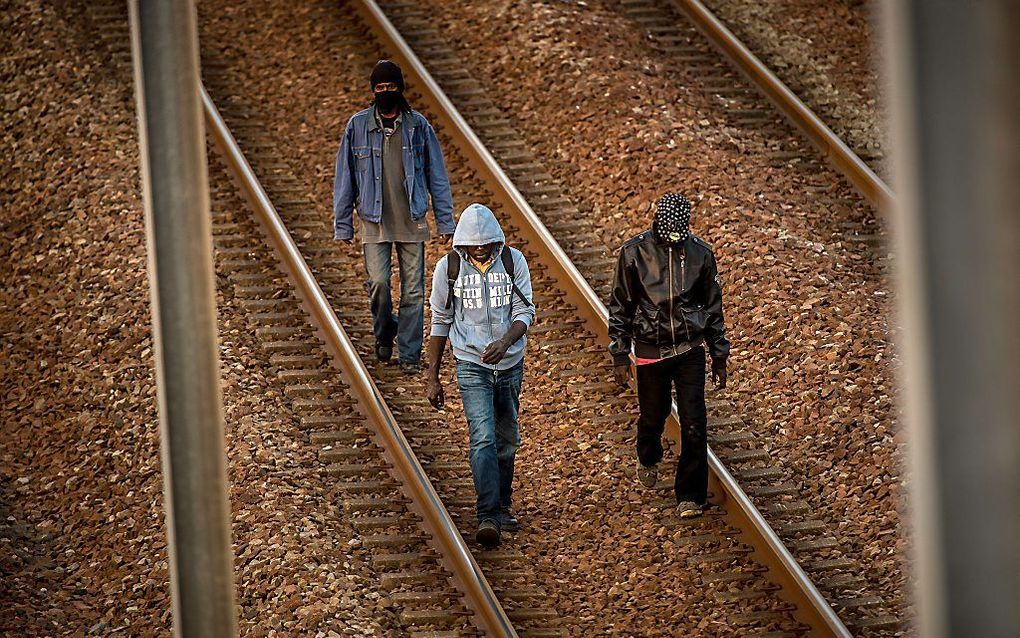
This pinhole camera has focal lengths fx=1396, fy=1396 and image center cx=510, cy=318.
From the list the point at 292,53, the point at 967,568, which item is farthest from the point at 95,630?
the point at 292,53

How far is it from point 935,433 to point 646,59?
11.7 metres

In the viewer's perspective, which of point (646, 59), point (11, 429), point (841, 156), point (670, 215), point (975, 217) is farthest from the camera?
point (646, 59)

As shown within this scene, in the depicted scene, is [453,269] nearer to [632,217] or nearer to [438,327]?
[438,327]

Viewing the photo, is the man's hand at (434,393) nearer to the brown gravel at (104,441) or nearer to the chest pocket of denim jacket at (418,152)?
the brown gravel at (104,441)

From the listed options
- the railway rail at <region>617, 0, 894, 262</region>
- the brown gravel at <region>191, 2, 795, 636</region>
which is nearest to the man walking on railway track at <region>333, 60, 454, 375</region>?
the brown gravel at <region>191, 2, 795, 636</region>

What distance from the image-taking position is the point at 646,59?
13.8 m

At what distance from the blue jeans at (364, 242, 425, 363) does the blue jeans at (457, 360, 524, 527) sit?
5.93ft

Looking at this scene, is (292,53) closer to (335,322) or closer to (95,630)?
(335,322)

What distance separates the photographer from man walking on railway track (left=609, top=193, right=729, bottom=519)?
27.8 feet

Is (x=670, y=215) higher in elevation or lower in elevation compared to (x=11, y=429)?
higher

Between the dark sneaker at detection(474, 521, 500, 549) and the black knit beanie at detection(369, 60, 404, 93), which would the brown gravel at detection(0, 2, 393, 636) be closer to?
the dark sneaker at detection(474, 521, 500, 549)

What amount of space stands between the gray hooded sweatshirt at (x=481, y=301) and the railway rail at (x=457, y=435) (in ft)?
3.07

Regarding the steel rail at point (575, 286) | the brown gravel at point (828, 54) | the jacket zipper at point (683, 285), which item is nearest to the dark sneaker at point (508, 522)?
the steel rail at point (575, 286)

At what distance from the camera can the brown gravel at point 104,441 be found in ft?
25.4
